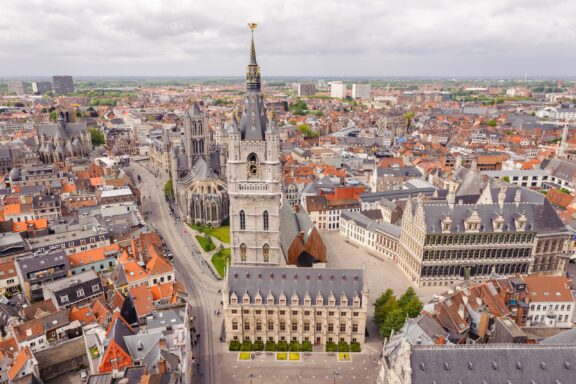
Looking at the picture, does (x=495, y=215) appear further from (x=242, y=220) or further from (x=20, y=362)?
(x=20, y=362)

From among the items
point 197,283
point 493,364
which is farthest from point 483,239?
point 197,283

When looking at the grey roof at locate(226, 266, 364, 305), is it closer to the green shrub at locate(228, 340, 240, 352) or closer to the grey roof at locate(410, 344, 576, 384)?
the green shrub at locate(228, 340, 240, 352)

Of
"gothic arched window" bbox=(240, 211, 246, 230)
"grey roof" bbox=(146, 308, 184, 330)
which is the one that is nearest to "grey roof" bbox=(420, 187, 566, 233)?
"gothic arched window" bbox=(240, 211, 246, 230)

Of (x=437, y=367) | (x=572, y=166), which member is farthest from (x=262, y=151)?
(x=572, y=166)

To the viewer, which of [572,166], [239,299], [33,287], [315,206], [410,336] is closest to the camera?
[410,336]

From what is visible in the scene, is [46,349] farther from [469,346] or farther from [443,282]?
[443,282]

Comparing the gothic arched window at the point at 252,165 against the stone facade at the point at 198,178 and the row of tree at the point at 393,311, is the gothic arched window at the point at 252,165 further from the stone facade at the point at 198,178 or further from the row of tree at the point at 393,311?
the stone facade at the point at 198,178
